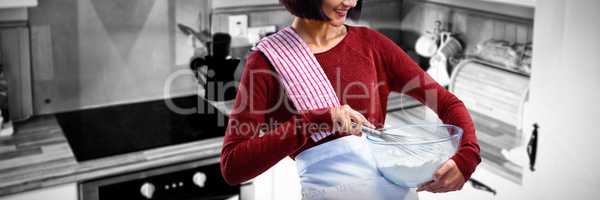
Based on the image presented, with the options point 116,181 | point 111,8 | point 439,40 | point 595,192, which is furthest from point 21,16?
point 595,192

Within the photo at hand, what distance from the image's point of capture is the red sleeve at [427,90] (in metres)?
0.85

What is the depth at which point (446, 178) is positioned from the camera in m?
0.79

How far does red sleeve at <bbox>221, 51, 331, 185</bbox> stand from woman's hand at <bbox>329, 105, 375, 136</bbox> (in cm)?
6

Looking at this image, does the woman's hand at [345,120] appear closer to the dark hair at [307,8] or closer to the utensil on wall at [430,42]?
the dark hair at [307,8]

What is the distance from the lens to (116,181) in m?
1.71

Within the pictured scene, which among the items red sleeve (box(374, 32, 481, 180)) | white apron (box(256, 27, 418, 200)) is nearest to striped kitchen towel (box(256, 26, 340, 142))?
white apron (box(256, 27, 418, 200))

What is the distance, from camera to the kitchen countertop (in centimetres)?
161

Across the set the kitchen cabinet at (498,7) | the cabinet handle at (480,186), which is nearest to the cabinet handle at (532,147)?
the cabinet handle at (480,186)

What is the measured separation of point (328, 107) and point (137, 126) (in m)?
1.30

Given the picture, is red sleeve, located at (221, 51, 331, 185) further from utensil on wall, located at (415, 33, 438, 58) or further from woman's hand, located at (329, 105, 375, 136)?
utensil on wall, located at (415, 33, 438, 58)

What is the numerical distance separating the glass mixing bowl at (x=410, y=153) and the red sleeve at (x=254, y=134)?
0.29ft

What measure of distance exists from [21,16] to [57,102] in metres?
0.29

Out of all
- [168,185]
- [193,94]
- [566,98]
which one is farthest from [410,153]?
[193,94]

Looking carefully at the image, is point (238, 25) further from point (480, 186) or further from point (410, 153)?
point (410, 153)
